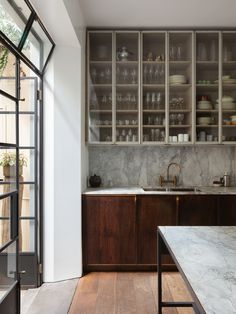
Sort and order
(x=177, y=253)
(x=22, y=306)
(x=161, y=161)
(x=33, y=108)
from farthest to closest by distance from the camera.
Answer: (x=161, y=161)
(x=33, y=108)
(x=22, y=306)
(x=177, y=253)

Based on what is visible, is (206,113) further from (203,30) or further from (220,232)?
(220,232)

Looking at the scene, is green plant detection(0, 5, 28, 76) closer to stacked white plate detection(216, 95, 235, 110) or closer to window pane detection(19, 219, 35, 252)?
window pane detection(19, 219, 35, 252)

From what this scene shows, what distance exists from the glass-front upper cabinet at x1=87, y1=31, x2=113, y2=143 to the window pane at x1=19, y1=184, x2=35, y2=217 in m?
1.12

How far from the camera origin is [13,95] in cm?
250

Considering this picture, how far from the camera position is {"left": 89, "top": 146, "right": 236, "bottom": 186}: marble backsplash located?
446cm

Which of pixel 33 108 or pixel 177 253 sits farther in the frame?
pixel 33 108

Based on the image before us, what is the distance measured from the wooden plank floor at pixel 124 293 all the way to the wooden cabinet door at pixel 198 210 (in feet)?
2.13

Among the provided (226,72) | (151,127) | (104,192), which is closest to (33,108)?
(104,192)

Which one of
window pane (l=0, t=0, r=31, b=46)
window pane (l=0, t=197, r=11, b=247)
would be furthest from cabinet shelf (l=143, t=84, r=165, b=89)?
window pane (l=0, t=197, r=11, b=247)

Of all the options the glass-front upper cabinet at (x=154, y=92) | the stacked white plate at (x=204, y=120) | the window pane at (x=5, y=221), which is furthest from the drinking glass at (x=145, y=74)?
the window pane at (x=5, y=221)

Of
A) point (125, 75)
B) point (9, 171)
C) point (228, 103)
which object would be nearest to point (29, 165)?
point (9, 171)

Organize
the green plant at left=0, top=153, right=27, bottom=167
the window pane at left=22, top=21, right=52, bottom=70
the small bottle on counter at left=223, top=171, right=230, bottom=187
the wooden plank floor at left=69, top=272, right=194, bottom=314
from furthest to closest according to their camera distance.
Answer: the small bottle on counter at left=223, top=171, right=230, bottom=187, the window pane at left=22, top=21, right=52, bottom=70, the wooden plank floor at left=69, top=272, right=194, bottom=314, the green plant at left=0, top=153, right=27, bottom=167

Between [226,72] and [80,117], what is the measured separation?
197 centimetres

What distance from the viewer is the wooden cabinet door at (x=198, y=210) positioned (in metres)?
3.76
